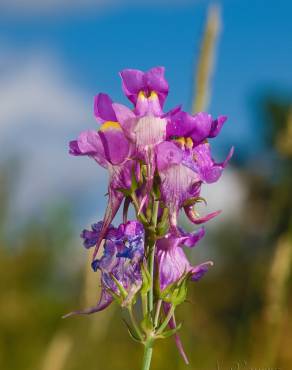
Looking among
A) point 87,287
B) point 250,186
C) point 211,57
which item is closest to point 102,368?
point 87,287

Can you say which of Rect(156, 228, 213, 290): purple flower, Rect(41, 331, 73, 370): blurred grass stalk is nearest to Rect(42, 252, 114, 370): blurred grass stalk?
Rect(41, 331, 73, 370): blurred grass stalk

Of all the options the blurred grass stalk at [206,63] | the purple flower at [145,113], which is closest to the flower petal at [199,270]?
the purple flower at [145,113]

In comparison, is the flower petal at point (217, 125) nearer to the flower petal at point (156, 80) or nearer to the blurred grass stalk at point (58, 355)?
the flower petal at point (156, 80)

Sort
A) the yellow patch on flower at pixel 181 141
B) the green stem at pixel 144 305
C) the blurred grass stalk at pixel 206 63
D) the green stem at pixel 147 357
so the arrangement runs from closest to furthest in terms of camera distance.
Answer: the green stem at pixel 147 357 → the green stem at pixel 144 305 → the yellow patch on flower at pixel 181 141 → the blurred grass stalk at pixel 206 63

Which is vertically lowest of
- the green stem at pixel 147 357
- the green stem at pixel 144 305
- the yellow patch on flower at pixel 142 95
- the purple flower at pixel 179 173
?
the green stem at pixel 147 357

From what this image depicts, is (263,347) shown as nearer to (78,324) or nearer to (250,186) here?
(78,324)

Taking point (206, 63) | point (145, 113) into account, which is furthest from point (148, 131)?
point (206, 63)
